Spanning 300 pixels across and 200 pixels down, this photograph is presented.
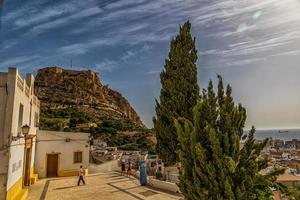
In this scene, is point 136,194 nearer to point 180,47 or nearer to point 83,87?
point 180,47

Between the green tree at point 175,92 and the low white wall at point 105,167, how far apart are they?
1189 cm

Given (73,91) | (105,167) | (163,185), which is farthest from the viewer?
(73,91)

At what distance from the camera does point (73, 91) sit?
89.2 meters

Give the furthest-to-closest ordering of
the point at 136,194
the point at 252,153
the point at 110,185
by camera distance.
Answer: the point at 110,185, the point at 136,194, the point at 252,153

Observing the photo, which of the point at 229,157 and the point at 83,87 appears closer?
the point at 229,157

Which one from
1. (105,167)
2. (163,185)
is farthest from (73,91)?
(163,185)

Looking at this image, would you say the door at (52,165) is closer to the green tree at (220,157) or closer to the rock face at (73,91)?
the green tree at (220,157)

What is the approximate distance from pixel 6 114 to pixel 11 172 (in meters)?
2.51

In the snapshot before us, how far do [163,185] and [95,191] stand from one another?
163 inches

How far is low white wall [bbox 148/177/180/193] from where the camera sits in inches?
609

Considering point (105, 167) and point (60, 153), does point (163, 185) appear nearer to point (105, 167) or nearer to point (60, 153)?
point (60, 153)

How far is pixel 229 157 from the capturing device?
680 cm

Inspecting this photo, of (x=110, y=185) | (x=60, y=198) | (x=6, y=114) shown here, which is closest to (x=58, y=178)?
(x=110, y=185)

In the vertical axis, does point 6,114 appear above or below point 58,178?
above
